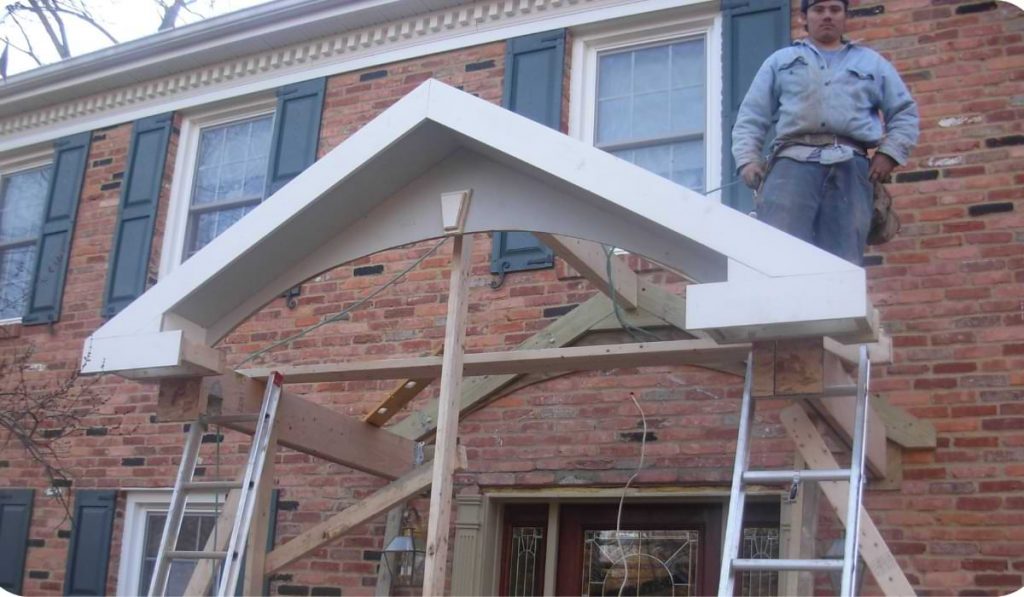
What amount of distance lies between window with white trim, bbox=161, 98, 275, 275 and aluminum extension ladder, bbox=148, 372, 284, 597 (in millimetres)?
3502

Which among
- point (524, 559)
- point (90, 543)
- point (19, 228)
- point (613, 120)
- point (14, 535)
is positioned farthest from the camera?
point (19, 228)

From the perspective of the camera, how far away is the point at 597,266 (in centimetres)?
554

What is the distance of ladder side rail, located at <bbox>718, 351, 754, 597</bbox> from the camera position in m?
3.96

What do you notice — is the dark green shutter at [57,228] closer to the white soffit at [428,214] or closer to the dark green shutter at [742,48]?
the white soffit at [428,214]

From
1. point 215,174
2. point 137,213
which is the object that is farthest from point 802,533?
point 137,213

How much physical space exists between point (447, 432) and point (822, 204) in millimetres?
1897

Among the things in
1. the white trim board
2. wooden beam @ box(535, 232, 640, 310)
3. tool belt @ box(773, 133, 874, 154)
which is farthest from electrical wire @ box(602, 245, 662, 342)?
the white trim board

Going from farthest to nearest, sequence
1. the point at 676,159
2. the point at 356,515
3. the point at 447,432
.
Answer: the point at 676,159, the point at 356,515, the point at 447,432

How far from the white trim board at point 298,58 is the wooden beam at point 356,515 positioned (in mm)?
3264

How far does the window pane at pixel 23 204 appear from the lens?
31.8 feet

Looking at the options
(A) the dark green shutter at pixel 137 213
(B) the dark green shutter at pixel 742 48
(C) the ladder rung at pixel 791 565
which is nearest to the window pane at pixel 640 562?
(B) the dark green shutter at pixel 742 48

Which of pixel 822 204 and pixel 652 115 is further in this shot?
pixel 652 115

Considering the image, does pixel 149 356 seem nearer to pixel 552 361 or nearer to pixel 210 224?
pixel 552 361

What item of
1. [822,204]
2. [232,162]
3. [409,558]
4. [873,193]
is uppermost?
[232,162]
